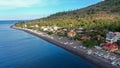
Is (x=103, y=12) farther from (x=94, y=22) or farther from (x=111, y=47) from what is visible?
(x=111, y=47)

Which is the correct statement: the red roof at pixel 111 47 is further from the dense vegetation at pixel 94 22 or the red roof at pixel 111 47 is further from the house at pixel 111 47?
the dense vegetation at pixel 94 22

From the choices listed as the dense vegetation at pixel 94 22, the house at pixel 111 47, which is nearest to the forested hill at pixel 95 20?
the dense vegetation at pixel 94 22

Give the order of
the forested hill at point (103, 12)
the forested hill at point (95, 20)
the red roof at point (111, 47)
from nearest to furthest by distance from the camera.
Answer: the red roof at point (111, 47) < the forested hill at point (95, 20) < the forested hill at point (103, 12)

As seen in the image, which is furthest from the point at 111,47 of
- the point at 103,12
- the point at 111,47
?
the point at 103,12

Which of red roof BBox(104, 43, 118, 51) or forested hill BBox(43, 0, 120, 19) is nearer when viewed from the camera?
red roof BBox(104, 43, 118, 51)

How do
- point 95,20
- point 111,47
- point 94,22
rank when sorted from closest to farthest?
point 111,47 < point 94,22 < point 95,20

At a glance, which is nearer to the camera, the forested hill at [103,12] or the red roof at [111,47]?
the red roof at [111,47]

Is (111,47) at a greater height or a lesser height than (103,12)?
lesser

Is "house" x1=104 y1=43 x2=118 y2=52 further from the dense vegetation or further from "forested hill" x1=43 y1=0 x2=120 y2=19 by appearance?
"forested hill" x1=43 y1=0 x2=120 y2=19

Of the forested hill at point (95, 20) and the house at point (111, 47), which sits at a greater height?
the forested hill at point (95, 20)

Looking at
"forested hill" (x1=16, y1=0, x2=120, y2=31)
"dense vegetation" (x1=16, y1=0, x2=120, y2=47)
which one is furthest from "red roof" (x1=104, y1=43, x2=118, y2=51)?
"forested hill" (x1=16, y1=0, x2=120, y2=31)

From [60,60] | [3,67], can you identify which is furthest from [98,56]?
[3,67]
